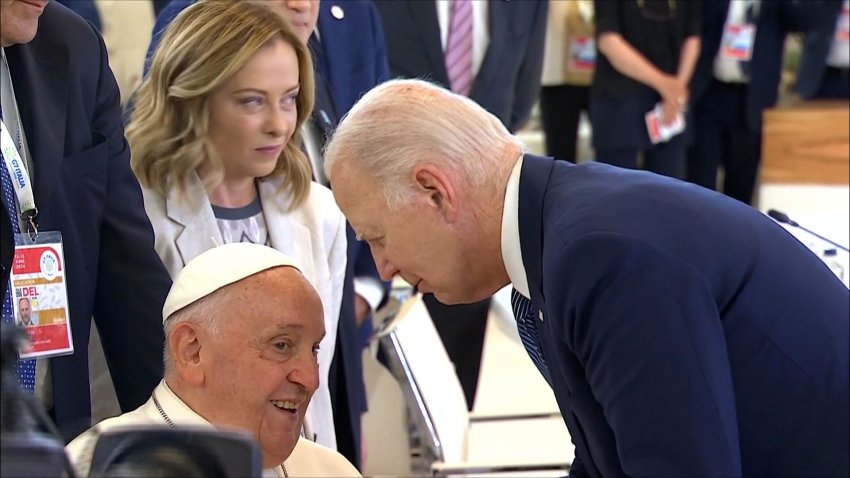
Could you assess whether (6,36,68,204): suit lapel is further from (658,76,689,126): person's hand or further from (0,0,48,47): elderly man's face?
(658,76,689,126): person's hand

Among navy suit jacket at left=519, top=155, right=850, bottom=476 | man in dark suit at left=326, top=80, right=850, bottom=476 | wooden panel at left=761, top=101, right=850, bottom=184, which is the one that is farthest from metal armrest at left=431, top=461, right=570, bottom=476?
wooden panel at left=761, top=101, right=850, bottom=184

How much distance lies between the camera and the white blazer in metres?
2.85

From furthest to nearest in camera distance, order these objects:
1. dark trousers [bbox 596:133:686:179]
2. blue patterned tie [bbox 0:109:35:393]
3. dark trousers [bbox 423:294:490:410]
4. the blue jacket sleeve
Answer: dark trousers [bbox 596:133:686:179] → dark trousers [bbox 423:294:490:410] → blue patterned tie [bbox 0:109:35:393] → the blue jacket sleeve

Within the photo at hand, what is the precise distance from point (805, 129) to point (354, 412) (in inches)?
128

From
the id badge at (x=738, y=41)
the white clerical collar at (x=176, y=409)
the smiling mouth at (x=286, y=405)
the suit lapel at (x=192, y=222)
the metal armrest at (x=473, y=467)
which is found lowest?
the metal armrest at (x=473, y=467)

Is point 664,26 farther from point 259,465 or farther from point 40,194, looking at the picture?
point 259,465

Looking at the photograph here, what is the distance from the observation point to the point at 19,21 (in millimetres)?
1982

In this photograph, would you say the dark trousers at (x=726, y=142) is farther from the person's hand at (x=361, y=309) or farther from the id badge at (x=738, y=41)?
the person's hand at (x=361, y=309)

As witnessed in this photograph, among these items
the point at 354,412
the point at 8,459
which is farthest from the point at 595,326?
the point at 354,412

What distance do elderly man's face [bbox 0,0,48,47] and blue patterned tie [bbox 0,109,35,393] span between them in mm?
236

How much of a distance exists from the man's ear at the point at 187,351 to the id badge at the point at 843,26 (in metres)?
4.85

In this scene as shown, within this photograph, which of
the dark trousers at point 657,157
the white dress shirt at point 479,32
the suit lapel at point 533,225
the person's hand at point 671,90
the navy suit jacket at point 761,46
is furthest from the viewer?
the navy suit jacket at point 761,46

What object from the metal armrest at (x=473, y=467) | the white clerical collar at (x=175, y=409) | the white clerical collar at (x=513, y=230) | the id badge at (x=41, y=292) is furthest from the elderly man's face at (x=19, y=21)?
the metal armrest at (x=473, y=467)

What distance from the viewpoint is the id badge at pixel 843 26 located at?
20.5 ft
